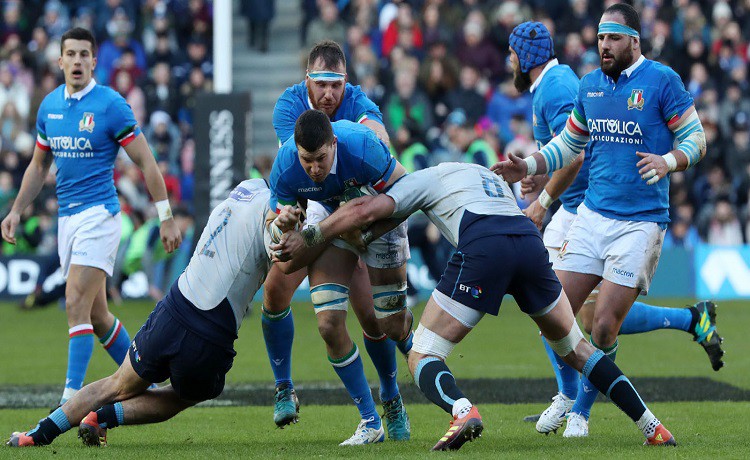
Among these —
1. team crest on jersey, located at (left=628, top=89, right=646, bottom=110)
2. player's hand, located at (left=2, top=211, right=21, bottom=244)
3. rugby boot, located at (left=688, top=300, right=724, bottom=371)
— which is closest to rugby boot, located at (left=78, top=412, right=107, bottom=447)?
player's hand, located at (left=2, top=211, right=21, bottom=244)

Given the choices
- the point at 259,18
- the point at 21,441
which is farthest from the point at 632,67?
the point at 259,18

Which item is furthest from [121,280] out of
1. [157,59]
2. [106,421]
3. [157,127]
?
[106,421]

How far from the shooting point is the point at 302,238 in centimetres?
749

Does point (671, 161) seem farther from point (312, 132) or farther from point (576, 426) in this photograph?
point (312, 132)

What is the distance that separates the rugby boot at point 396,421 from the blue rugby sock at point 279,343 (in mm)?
713

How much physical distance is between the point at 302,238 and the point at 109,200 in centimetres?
322

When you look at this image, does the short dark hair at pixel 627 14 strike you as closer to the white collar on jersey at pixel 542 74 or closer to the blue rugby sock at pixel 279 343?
the white collar on jersey at pixel 542 74

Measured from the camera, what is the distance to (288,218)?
289 inches

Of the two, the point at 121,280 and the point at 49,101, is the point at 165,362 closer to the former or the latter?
the point at 49,101

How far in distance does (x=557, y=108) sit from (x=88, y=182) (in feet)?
12.2

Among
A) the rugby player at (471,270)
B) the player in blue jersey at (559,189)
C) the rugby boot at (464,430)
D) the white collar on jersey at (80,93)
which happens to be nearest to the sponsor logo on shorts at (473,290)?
the rugby player at (471,270)

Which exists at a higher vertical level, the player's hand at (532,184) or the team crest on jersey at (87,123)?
the team crest on jersey at (87,123)

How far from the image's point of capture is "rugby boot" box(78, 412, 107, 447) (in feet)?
25.7

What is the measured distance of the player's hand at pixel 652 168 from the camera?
7734mm
